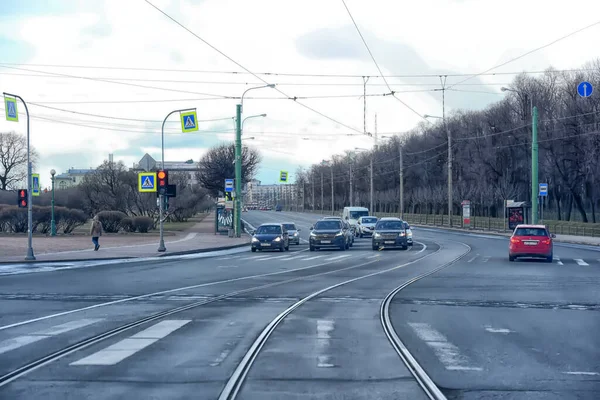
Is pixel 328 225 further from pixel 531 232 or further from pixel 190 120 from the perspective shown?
pixel 531 232

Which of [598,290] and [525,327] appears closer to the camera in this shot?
[525,327]

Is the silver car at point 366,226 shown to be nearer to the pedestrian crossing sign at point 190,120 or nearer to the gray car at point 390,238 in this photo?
the gray car at point 390,238

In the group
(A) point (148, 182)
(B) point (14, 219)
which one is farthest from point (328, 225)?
(B) point (14, 219)

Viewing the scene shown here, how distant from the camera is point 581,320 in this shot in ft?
43.0

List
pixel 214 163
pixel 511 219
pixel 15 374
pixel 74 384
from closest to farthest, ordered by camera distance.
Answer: pixel 74 384 < pixel 15 374 < pixel 511 219 < pixel 214 163

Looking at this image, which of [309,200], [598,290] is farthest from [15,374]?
[309,200]

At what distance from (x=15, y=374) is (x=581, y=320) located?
9774 mm

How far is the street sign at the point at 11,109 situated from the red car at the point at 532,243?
20.7 m

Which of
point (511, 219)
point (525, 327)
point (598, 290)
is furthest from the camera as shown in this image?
point (511, 219)

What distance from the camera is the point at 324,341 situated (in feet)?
34.8

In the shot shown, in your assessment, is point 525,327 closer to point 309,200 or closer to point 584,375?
point 584,375

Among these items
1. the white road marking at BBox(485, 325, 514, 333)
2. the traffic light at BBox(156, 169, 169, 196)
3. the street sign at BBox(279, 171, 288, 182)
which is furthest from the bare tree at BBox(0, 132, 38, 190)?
the white road marking at BBox(485, 325, 514, 333)

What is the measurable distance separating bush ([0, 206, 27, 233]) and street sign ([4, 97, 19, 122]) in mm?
24273

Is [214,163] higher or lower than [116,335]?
higher
